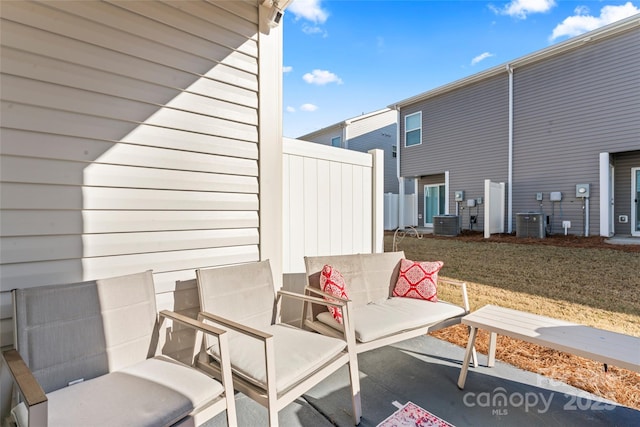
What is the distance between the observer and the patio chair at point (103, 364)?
1251 mm

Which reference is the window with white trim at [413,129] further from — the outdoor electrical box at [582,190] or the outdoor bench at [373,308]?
the outdoor bench at [373,308]

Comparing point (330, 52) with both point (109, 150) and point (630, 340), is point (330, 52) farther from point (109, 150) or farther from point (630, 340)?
point (630, 340)

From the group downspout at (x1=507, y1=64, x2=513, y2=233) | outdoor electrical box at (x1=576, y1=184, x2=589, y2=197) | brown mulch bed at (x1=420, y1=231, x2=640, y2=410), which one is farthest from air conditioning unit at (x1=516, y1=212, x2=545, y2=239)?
brown mulch bed at (x1=420, y1=231, x2=640, y2=410)

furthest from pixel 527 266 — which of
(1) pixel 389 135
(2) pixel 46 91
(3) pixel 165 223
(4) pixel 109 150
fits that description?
(1) pixel 389 135

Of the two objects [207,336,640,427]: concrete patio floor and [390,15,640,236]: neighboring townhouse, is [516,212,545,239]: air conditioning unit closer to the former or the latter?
[390,15,640,236]: neighboring townhouse

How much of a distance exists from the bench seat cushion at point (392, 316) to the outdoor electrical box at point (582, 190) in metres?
7.88

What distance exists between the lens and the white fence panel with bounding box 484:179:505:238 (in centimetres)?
905

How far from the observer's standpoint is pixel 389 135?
610 inches

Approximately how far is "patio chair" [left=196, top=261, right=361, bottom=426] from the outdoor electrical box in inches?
354

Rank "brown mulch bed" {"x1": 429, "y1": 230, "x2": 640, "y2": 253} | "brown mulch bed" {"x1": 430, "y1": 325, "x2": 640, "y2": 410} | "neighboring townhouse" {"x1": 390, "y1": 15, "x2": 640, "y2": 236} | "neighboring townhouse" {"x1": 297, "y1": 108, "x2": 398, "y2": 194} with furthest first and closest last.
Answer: "neighboring townhouse" {"x1": 297, "y1": 108, "x2": 398, "y2": 194}
"neighboring townhouse" {"x1": 390, "y1": 15, "x2": 640, "y2": 236}
"brown mulch bed" {"x1": 429, "y1": 230, "x2": 640, "y2": 253}
"brown mulch bed" {"x1": 430, "y1": 325, "x2": 640, "y2": 410}

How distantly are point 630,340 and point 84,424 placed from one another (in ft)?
8.99

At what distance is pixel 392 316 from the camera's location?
2.37m

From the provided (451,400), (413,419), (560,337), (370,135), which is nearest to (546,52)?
(370,135)

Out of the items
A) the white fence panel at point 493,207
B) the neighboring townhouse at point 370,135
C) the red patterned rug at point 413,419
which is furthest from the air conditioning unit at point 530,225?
the red patterned rug at point 413,419
